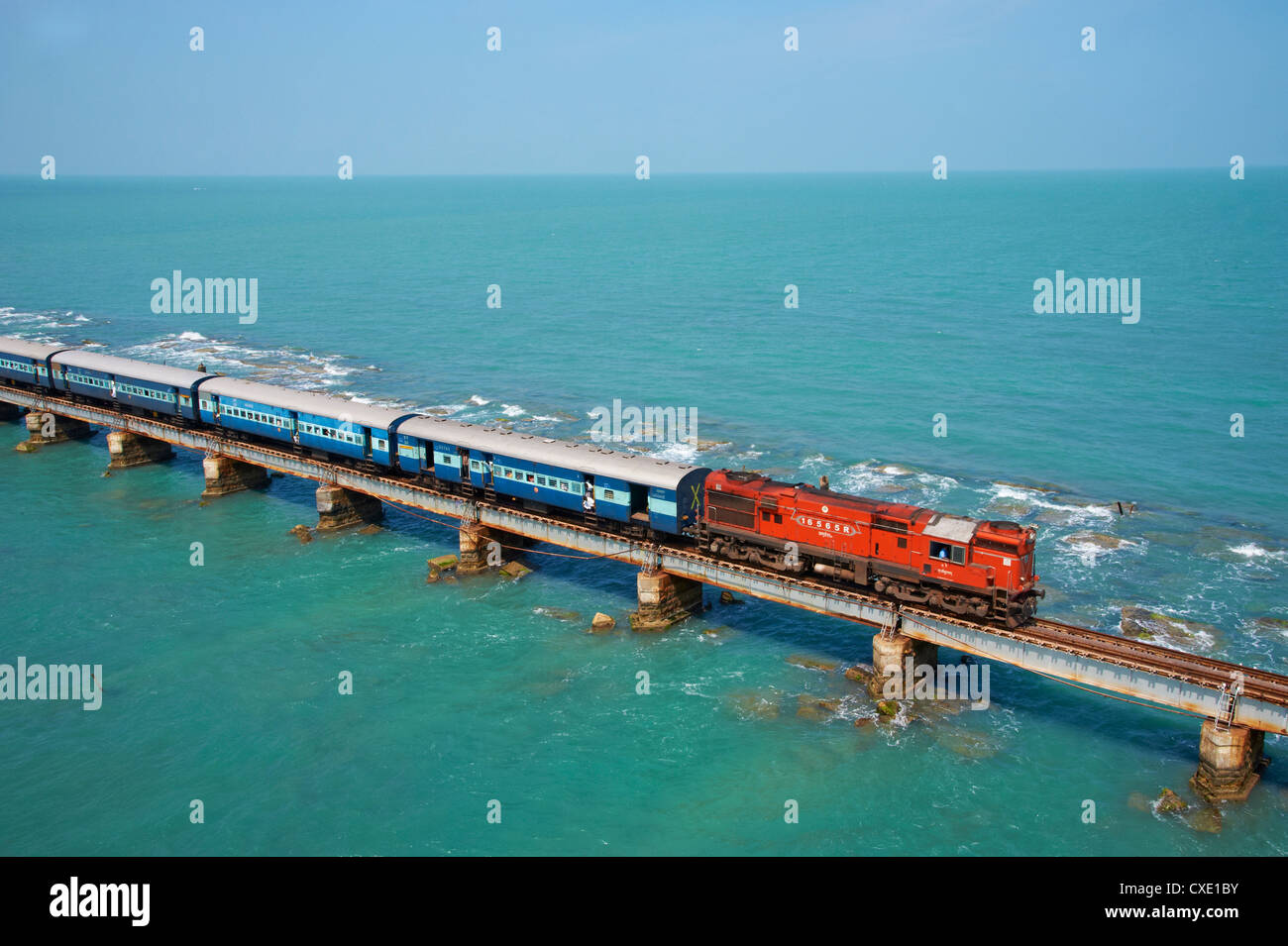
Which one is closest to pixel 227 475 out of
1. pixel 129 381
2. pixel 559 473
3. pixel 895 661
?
pixel 129 381

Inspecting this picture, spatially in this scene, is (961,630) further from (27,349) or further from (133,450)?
(27,349)

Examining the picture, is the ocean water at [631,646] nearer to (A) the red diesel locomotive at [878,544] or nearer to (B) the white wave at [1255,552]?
(B) the white wave at [1255,552]

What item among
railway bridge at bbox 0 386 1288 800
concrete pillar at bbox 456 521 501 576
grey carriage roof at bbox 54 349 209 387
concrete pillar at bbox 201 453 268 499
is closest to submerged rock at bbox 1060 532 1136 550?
railway bridge at bbox 0 386 1288 800

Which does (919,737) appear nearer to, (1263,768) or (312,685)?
(1263,768)

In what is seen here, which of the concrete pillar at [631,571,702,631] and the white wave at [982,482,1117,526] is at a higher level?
the white wave at [982,482,1117,526]

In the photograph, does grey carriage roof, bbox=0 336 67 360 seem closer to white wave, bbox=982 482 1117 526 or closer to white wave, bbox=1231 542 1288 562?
white wave, bbox=982 482 1117 526

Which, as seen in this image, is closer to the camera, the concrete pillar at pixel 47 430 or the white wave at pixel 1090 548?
the white wave at pixel 1090 548

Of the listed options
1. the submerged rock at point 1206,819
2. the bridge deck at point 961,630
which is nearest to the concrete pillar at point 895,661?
the bridge deck at point 961,630
